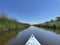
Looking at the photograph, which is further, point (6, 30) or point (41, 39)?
point (6, 30)

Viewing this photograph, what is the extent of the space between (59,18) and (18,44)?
41.1 meters

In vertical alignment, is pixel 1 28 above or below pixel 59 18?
below

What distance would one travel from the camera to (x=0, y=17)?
1894 centimetres

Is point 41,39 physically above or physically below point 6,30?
below

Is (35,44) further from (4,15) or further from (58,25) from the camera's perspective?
(58,25)

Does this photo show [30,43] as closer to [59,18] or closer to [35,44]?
[35,44]

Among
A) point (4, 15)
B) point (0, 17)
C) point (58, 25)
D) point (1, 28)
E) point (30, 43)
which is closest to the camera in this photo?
point (30, 43)

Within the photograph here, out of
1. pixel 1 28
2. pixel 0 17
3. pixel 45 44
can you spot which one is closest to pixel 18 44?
pixel 45 44

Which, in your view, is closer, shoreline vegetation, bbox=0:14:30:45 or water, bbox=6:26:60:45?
water, bbox=6:26:60:45

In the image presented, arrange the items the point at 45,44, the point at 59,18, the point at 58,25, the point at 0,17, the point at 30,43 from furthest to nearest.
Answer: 1. the point at 59,18
2. the point at 58,25
3. the point at 0,17
4. the point at 45,44
5. the point at 30,43

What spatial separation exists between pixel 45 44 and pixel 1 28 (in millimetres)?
8355

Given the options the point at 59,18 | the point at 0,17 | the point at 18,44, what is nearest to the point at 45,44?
the point at 18,44

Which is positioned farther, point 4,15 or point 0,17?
point 4,15

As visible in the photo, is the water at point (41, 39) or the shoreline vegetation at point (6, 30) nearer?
the water at point (41, 39)
